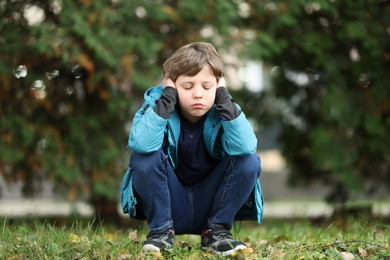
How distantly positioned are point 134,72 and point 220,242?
367cm

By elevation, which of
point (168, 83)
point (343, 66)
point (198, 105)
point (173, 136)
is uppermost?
point (343, 66)

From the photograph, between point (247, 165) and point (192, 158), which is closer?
point (247, 165)

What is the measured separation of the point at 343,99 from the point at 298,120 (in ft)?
3.57

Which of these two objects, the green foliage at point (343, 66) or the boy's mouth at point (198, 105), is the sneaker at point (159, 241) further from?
the green foliage at point (343, 66)

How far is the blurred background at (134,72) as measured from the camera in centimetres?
686

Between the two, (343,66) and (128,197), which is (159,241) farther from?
(343,66)

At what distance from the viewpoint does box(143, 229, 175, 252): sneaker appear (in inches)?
136

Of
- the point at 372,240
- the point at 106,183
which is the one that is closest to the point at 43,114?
the point at 106,183

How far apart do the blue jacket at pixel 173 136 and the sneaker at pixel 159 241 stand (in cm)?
20

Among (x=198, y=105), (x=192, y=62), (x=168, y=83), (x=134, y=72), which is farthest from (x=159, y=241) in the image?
(x=134, y=72)

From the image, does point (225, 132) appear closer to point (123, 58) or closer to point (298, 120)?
point (123, 58)

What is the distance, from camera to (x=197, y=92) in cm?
352

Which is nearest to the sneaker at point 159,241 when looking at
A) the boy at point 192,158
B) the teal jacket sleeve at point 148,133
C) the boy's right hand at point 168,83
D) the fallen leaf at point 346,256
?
the boy at point 192,158

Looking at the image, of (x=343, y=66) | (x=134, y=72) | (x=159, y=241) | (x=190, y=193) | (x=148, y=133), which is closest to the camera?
(x=148, y=133)
